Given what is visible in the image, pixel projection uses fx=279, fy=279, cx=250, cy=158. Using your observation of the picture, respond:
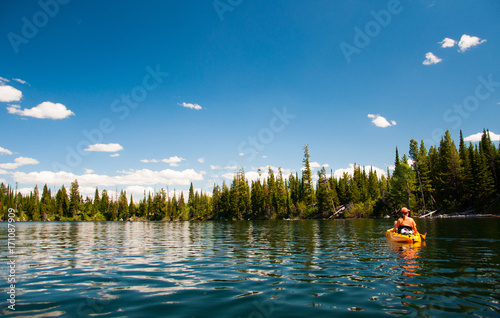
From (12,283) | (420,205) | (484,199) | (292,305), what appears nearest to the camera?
(292,305)

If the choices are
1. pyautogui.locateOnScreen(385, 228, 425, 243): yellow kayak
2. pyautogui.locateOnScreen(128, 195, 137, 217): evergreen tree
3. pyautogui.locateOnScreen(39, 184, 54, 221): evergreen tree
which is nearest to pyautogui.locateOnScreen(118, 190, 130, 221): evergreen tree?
pyautogui.locateOnScreen(128, 195, 137, 217): evergreen tree

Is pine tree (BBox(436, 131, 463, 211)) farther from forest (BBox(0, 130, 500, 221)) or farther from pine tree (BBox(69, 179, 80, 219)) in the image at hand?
pine tree (BBox(69, 179, 80, 219))

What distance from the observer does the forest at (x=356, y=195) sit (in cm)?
7000

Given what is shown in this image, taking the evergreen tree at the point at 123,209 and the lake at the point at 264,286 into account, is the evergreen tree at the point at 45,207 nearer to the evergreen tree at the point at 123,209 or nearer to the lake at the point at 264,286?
the evergreen tree at the point at 123,209

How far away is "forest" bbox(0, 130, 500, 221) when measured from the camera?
70.0 m

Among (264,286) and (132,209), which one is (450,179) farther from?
(132,209)

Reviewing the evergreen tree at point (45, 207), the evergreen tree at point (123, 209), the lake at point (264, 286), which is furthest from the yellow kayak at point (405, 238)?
the evergreen tree at point (45, 207)

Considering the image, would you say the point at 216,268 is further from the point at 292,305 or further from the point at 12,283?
the point at 12,283

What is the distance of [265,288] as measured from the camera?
7785 mm

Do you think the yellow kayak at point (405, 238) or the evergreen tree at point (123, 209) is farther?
the evergreen tree at point (123, 209)

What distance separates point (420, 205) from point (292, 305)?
265 ft

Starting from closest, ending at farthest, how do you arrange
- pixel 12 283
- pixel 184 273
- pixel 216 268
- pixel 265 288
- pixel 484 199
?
1. pixel 265 288
2. pixel 12 283
3. pixel 184 273
4. pixel 216 268
5. pixel 484 199

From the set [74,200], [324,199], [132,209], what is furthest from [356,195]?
[74,200]

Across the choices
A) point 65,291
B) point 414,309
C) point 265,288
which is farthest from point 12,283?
point 414,309
